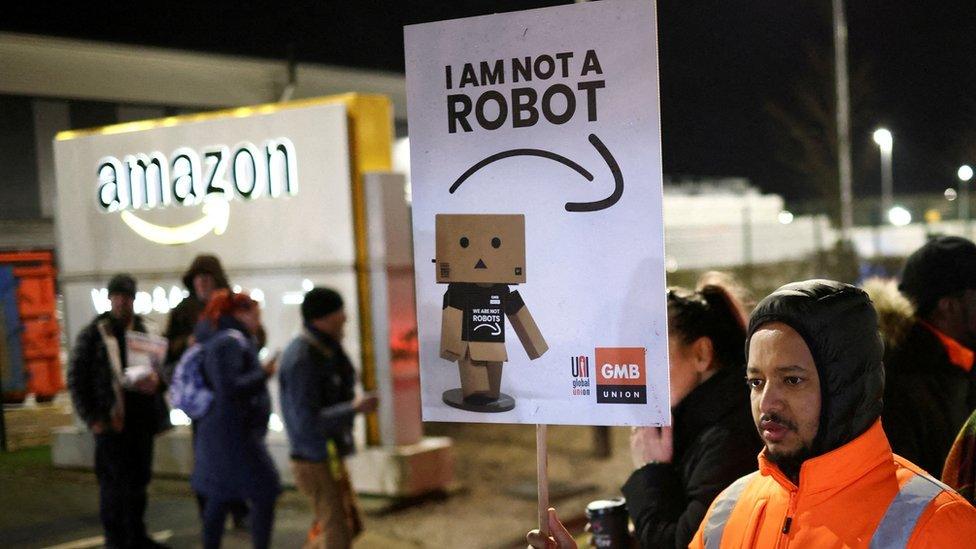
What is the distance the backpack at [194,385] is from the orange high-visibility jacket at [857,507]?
418 centimetres

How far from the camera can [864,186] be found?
31.5 metres

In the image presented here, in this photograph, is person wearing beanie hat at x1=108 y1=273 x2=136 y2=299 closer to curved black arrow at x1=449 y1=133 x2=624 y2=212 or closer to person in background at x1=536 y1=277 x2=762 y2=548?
person in background at x1=536 y1=277 x2=762 y2=548

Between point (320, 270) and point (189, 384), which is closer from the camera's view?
point (189, 384)

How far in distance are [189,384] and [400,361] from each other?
9.85 feet

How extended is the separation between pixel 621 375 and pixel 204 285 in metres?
5.28

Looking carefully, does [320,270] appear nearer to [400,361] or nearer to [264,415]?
[400,361]

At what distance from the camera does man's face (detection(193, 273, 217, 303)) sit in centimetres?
698

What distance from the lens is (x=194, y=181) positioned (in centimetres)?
930

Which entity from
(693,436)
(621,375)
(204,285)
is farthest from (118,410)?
(621,375)

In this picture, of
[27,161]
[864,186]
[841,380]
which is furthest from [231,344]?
[864,186]

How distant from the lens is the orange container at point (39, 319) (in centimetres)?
864

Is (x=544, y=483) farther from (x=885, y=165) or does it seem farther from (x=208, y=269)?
(x=885, y=165)

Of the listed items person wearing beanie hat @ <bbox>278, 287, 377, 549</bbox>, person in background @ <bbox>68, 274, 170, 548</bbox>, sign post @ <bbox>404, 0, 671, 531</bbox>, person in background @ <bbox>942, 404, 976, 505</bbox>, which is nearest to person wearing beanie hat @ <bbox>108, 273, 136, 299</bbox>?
person in background @ <bbox>68, 274, 170, 548</bbox>

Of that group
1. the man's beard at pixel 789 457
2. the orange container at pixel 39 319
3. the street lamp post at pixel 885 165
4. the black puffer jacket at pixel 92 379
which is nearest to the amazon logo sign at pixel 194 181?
the orange container at pixel 39 319
